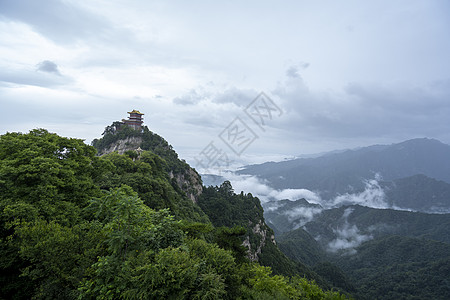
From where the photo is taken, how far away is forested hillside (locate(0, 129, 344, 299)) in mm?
7846

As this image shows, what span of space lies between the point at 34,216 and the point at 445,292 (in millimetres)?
145738

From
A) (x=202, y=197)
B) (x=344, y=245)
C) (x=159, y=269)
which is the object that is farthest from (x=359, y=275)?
(x=159, y=269)

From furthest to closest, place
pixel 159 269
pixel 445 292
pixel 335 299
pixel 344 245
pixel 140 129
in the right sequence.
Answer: pixel 344 245 → pixel 445 292 → pixel 140 129 → pixel 335 299 → pixel 159 269

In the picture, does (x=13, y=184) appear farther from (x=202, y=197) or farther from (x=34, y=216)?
(x=202, y=197)

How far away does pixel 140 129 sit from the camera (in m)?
69.9

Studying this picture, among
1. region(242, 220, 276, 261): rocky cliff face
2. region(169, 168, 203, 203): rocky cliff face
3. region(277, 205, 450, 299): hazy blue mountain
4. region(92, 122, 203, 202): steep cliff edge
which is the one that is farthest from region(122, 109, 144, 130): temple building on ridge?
region(277, 205, 450, 299): hazy blue mountain

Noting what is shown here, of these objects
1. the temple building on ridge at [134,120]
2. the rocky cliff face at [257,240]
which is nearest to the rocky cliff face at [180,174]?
the temple building on ridge at [134,120]

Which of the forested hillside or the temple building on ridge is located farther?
the temple building on ridge

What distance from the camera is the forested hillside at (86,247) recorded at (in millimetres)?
7846

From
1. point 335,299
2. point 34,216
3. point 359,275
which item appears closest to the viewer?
point 34,216

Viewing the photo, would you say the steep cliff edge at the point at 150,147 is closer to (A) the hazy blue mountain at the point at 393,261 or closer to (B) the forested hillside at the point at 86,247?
(B) the forested hillside at the point at 86,247

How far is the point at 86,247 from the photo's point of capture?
9.41 metres

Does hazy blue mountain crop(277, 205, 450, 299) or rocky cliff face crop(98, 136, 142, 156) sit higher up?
rocky cliff face crop(98, 136, 142, 156)

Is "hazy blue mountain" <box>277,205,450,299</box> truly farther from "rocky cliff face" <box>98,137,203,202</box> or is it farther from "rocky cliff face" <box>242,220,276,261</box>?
"rocky cliff face" <box>98,137,203,202</box>
